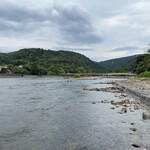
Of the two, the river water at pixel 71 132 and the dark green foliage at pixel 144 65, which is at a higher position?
the dark green foliage at pixel 144 65

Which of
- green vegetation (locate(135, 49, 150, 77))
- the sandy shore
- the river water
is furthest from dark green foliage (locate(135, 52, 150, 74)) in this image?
the river water

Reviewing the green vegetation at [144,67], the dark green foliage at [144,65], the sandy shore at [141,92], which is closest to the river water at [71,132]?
the sandy shore at [141,92]

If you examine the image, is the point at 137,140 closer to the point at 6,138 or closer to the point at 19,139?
the point at 19,139

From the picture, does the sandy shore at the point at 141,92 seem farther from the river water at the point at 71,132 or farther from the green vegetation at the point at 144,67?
the green vegetation at the point at 144,67

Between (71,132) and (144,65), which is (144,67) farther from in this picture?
(71,132)

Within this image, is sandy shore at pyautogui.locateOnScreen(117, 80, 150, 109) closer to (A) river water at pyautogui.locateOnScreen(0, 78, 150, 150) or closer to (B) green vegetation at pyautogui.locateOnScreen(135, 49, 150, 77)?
(A) river water at pyautogui.locateOnScreen(0, 78, 150, 150)

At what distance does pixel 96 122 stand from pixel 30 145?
630 cm

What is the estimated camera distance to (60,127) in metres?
12.9

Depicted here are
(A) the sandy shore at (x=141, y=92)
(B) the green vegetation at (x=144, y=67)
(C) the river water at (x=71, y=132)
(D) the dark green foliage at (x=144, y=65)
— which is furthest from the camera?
(D) the dark green foliage at (x=144, y=65)

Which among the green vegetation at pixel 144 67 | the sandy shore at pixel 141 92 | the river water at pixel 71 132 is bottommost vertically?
the river water at pixel 71 132

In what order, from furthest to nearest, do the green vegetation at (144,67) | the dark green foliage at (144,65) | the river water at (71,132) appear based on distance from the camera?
the dark green foliage at (144,65) → the green vegetation at (144,67) → the river water at (71,132)

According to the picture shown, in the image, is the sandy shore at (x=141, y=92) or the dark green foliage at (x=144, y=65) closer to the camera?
the sandy shore at (x=141, y=92)

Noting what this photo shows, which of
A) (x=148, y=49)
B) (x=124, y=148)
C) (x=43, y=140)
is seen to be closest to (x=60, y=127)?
(x=43, y=140)

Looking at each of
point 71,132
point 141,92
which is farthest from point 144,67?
point 71,132
